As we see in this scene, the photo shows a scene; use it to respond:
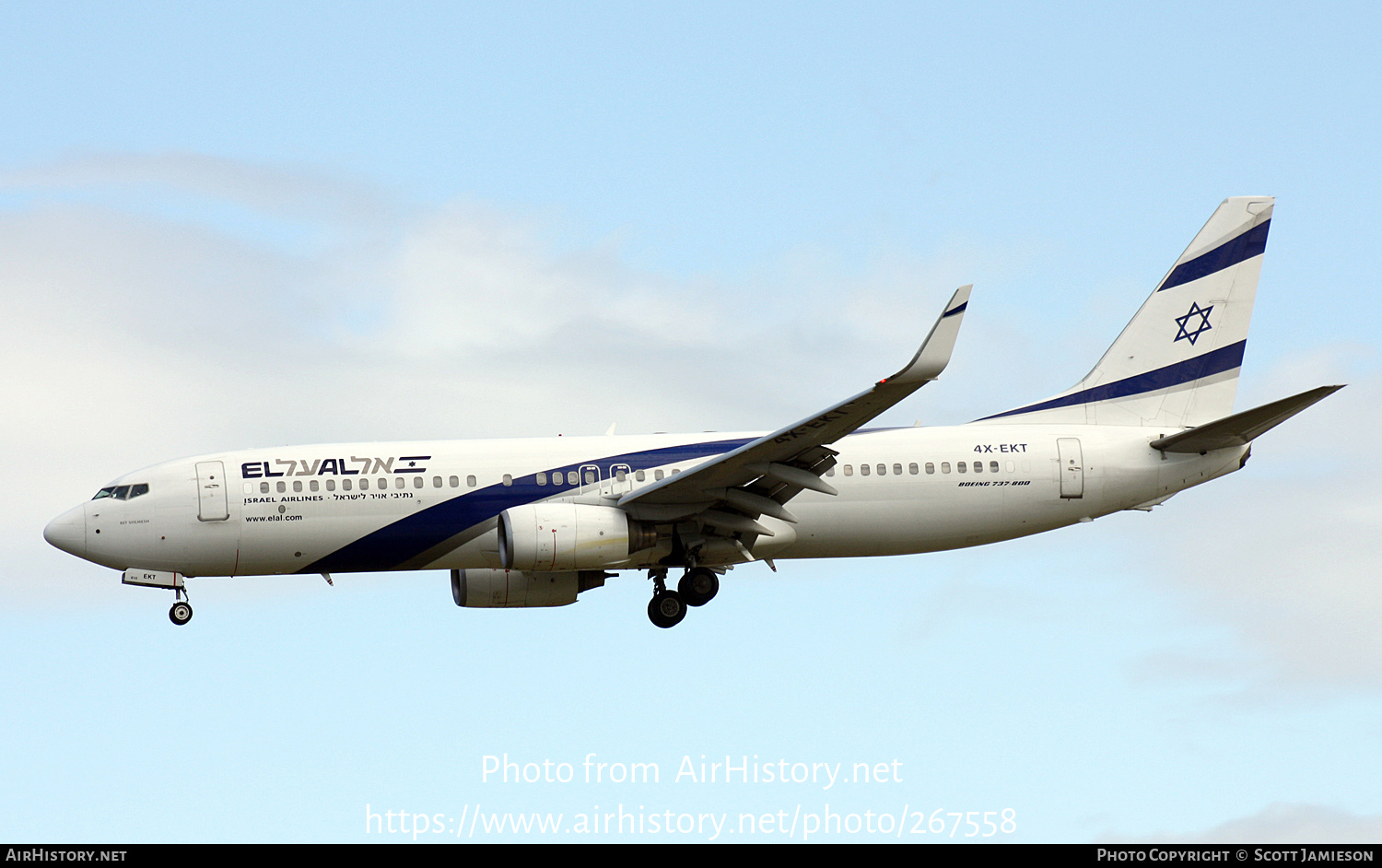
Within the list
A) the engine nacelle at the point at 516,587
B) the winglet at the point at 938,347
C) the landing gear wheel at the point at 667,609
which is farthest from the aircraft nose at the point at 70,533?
the winglet at the point at 938,347

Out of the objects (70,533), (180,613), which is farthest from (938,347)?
(70,533)

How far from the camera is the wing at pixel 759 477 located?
27.3m

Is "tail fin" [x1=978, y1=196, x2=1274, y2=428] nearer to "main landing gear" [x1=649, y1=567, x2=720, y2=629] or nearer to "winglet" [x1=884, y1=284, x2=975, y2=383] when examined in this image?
"main landing gear" [x1=649, y1=567, x2=720, y2=629]

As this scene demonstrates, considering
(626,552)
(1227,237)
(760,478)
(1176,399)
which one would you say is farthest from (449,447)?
(1227,237)

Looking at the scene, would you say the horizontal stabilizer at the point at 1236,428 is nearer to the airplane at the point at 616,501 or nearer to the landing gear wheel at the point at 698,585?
the airplane at the point at 616,501

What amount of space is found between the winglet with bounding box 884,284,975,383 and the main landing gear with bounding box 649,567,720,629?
822 cm

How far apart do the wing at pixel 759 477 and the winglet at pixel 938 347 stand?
2.66ft

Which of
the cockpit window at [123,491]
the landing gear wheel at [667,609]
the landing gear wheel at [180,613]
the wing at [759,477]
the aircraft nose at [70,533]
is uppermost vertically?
the cockpit window at [123,491]

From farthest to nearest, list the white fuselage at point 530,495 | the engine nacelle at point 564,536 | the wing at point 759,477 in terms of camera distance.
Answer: the white fuselage at point 530,495, the engine nacelle at point 564,536, the wing at point 759,477

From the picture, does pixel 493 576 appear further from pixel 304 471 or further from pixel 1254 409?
pixel 1254 409

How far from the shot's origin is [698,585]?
31734 millimetres

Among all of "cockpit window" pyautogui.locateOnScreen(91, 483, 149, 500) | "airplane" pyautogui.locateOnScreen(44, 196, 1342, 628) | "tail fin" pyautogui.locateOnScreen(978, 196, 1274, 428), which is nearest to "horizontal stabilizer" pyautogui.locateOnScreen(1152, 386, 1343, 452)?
"airplane" pyautogui.locateOnScreen(44, 196, 1342, 628)

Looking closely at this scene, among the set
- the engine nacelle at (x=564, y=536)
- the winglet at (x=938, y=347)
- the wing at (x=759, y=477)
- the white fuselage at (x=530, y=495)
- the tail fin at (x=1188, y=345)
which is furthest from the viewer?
the tail fin at (x=1188, y=345)

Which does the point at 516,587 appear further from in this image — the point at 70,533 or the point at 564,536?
the point at 70,533
